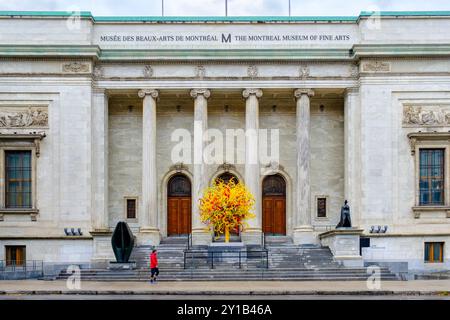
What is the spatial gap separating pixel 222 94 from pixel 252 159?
170 inches

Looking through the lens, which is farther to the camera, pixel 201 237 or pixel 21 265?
pixel 201 237

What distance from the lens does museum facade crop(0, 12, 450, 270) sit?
3753 cm

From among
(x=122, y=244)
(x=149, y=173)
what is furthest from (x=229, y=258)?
(x=149, y=173)

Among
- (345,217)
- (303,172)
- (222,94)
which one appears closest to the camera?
(345,217)

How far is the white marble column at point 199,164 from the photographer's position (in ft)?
124

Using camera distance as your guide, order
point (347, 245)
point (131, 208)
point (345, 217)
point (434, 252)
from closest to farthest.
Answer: point (347, 245)
point (345, 217)
point (434, 252)
point (131, 208)

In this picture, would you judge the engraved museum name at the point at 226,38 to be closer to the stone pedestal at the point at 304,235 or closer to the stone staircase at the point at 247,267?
the stone pedestal at the point at 304,235

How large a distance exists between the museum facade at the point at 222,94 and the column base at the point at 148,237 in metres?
0.06

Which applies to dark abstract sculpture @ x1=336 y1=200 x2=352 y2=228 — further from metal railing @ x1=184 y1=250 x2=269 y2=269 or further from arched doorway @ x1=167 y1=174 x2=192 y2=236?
arched doorway @ x1=167 y1=174 x2=192 y2=236

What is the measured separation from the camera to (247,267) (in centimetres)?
3306

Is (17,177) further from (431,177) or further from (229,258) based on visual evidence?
(431,177)

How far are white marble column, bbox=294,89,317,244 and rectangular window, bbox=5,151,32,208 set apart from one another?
46.3ft

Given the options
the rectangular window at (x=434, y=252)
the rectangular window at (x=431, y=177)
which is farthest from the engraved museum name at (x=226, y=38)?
the rectangular window at (x=434, y=252)
